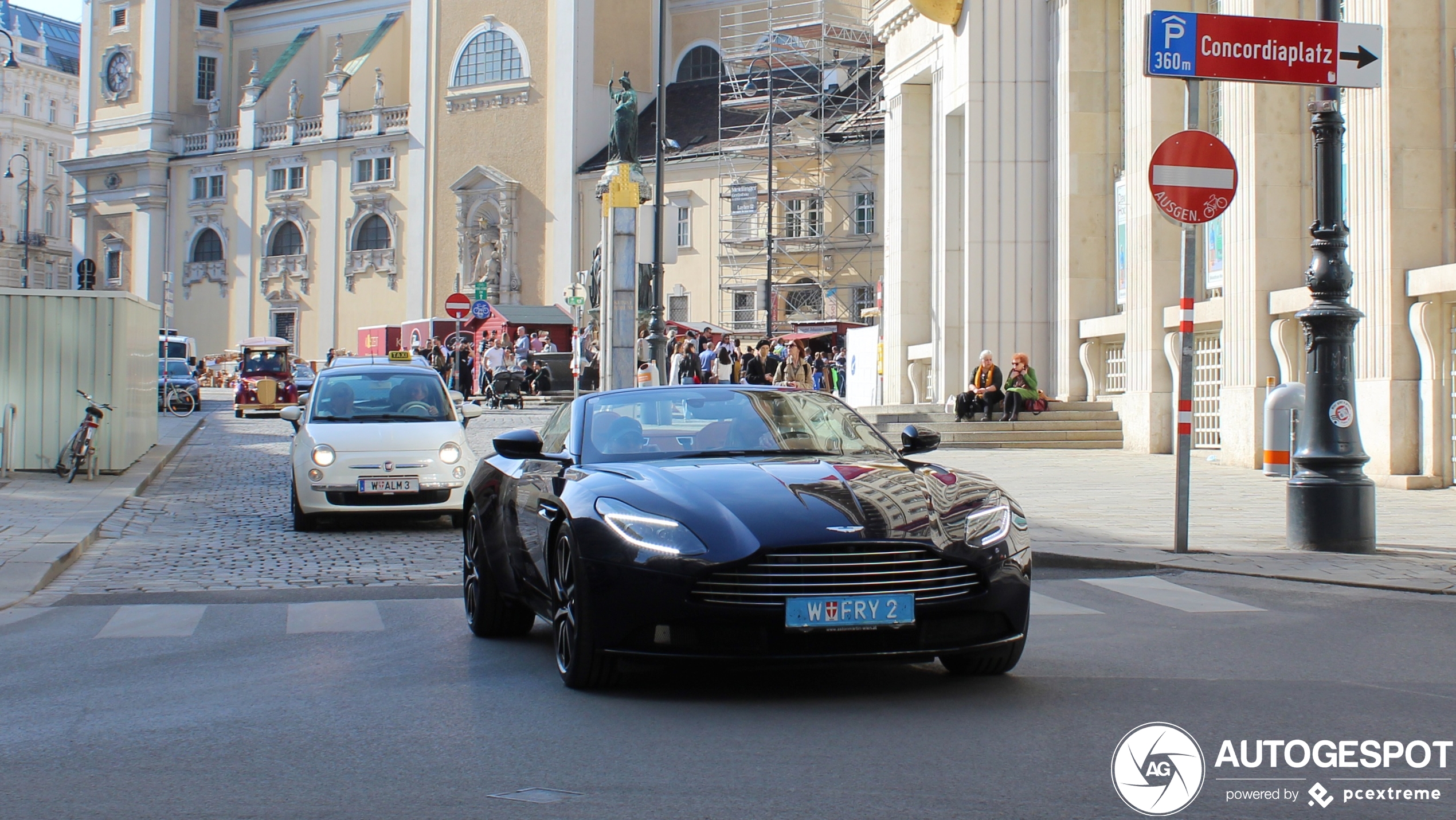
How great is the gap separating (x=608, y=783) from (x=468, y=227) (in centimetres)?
6633

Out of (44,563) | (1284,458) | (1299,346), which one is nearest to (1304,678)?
(44,563)

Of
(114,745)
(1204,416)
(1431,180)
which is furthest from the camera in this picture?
(1204,416)

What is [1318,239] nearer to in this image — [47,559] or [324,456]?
[324,456]

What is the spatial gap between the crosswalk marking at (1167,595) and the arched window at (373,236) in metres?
66.3

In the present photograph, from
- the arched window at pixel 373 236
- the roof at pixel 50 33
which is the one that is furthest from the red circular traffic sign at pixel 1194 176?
the roof at pixel 50 33

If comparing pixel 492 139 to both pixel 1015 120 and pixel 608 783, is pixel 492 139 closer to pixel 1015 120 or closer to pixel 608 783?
pixel 1015 120

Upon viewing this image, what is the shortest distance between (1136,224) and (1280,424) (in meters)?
6.53

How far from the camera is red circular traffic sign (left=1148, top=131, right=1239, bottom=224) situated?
428 inches

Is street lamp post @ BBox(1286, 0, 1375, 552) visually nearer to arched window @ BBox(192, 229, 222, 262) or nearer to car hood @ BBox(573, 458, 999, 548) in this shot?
car hood @ BBox(573, 458, 999, 548)

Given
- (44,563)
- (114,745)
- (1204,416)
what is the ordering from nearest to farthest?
(114,745) → (44,563) → (1204,416)

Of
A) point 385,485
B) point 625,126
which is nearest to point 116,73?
point 625,126

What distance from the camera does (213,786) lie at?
4.82 meters

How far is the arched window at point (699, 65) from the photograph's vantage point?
→ 71250 millimetres

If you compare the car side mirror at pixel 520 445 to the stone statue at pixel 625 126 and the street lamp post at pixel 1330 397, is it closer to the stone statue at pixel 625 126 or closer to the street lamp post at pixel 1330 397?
the street lamp post at pixel 1330 397
